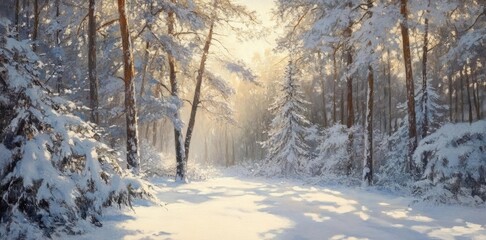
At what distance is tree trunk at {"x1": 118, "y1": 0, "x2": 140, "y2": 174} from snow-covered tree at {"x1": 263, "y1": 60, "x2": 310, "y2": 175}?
49.3 ft

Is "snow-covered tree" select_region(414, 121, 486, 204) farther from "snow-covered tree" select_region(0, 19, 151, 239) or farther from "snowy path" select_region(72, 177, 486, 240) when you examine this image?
"snow-covered tree" select_region(0, 19, 151, 239)

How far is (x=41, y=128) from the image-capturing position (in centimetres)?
563

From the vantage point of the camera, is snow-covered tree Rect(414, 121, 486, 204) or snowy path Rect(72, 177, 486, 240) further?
snow-covered tree Rect(414, 121, 486, 204)

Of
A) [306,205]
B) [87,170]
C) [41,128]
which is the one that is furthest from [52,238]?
[306,205]

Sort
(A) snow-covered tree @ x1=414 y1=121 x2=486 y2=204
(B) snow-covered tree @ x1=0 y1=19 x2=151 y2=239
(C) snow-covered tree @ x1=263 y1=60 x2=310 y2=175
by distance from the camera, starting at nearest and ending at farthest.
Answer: (B) snow-covered tree @ x1=0 y1=19 x2=151 y2=239 → (A) snow-covered tree @ x1=414 y1=121 x2=486 y2=204 → (C) snow-covered tree @ x1=263 y1=60 x2=310 y2=175

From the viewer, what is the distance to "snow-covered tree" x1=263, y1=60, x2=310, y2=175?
25906mm

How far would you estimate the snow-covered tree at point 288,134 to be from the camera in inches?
1020

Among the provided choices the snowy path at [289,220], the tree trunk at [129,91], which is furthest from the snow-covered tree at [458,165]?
the tree trunk at [129,91]

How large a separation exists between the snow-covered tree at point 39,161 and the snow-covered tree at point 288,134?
790 inches

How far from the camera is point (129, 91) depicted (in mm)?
11602

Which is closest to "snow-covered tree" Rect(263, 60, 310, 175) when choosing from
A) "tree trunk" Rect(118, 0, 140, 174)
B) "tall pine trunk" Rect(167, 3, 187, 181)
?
"tall pine trunk" Rect(167, 3, 187, 181)

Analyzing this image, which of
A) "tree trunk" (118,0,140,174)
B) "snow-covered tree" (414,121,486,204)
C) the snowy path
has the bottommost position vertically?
the snowy path

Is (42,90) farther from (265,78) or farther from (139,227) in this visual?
(265,78)

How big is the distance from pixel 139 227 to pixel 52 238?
1638mm
